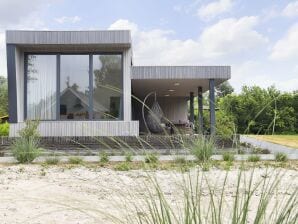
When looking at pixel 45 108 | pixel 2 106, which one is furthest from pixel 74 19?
pixel 2 106

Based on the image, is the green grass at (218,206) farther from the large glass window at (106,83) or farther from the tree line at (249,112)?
the large glass window at (106,83)

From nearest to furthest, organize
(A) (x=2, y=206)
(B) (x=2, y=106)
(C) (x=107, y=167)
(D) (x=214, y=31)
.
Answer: (A) (x=2, y=206)
(C) (x=107, y=167)
(D) (x=214, y=31)
(B) (x=2, y=106)

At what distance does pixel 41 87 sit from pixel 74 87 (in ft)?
3.53

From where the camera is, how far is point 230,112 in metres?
2.19

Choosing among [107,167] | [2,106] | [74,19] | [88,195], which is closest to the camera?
[88,195]

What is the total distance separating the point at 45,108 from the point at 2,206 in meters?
8.77

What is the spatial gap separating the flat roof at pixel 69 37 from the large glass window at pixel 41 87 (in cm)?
79

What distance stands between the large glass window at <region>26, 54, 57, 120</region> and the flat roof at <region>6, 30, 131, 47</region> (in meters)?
0.79

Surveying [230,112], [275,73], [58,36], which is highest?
[58,36]

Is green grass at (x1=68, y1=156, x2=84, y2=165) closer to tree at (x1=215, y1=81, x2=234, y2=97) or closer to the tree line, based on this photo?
tree at (x1=215, y1=81, x2=234, y2=97)

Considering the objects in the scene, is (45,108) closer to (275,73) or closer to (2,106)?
(275,73)

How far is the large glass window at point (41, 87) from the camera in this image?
12680 millimetres

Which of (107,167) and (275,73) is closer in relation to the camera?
(275,73)

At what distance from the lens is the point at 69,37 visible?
477 inches
